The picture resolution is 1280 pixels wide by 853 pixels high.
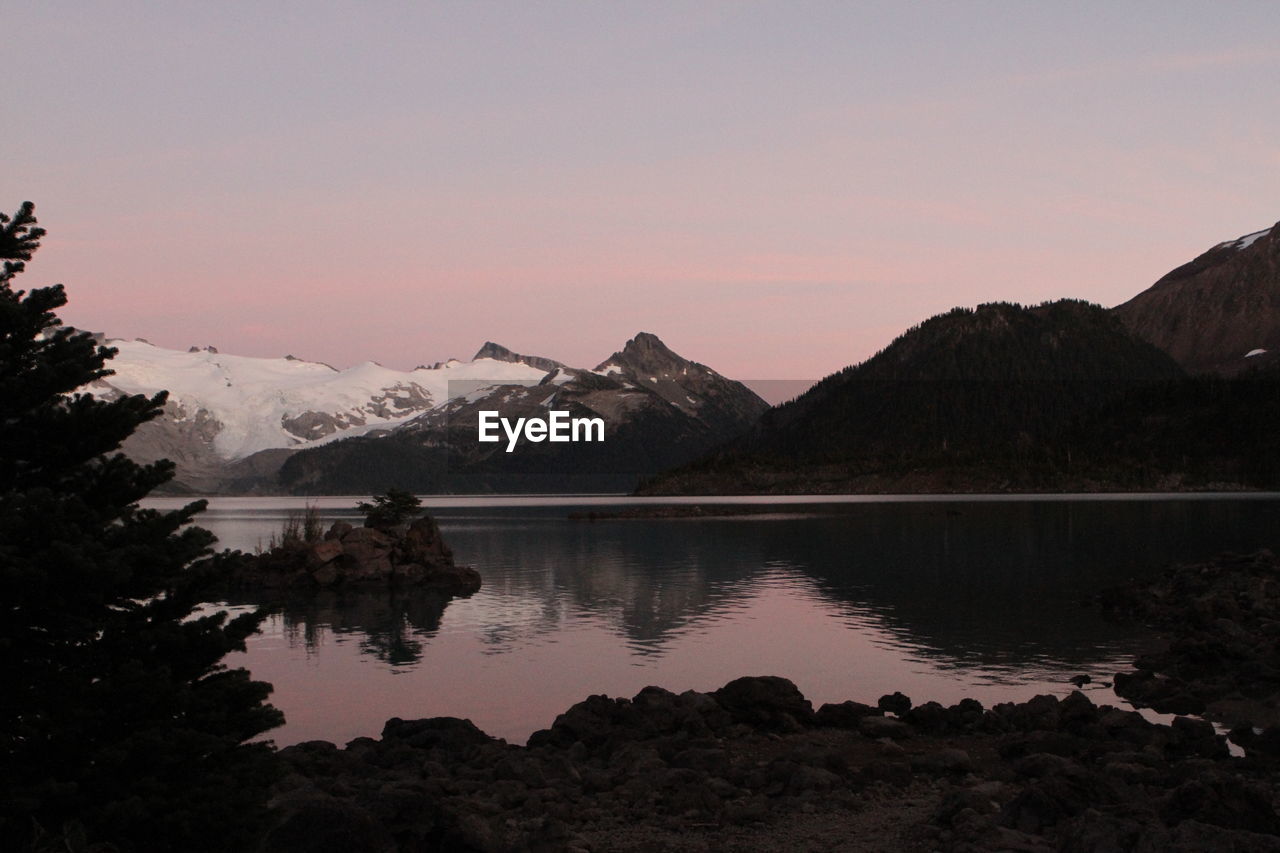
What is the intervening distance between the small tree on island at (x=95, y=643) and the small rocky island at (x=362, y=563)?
59.2m

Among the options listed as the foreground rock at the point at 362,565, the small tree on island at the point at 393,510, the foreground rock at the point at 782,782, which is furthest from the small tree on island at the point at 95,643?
the small tree on island at the point at 393,510

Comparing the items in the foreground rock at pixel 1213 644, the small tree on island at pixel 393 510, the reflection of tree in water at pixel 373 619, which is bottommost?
the reflection of tree in water at pixel 373 619

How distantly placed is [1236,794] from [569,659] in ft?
89.8

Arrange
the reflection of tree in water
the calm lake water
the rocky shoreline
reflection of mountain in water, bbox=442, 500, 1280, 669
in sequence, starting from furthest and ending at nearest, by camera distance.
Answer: reflection of mountain in water, bbox=442, 500, 1280, 669
the reflection of tree in water
the calm lake water
the rocky shoreline

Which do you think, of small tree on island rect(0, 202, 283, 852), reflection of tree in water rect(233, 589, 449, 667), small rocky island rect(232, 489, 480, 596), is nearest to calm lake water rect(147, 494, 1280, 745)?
reflection of tree in water rect(233, 589, 449, 667)

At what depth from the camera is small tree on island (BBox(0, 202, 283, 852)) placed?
11758 millimetres

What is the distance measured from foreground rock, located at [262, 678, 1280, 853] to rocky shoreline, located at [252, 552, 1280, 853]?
0.04m

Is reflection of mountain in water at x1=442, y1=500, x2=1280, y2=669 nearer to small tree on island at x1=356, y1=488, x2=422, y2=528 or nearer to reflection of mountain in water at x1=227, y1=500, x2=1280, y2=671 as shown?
reflection of mountain in water at x1=227, y1=500, x2=1280, y2=671

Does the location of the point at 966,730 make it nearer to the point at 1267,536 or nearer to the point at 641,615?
the point at 641,615

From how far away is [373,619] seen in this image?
5875 cm

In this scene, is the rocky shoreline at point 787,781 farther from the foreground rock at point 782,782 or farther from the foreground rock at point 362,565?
the foreground rock at point 362,565

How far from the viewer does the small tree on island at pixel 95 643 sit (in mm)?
11758

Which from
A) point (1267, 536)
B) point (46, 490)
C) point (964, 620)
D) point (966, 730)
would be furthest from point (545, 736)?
point (1267, 536)

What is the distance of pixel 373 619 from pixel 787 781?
133 ft
